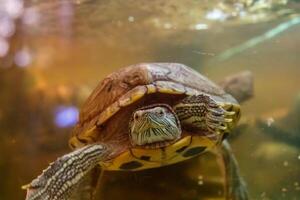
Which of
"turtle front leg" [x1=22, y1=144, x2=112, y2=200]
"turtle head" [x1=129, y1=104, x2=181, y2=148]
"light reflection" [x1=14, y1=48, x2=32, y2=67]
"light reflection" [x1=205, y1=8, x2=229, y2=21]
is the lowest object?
"light reflection" [x1=14, y1=48, x2=32, y2=67]

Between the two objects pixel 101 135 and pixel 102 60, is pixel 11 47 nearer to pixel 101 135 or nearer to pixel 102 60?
pixel 102 60

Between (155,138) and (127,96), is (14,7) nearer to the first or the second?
→ (127,96)

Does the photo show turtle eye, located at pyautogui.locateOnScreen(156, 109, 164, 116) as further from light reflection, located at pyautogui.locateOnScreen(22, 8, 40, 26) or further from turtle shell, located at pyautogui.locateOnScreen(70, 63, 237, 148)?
light reflection, located at pyautogui.locateOnScreen(22, 8, 40, 26)

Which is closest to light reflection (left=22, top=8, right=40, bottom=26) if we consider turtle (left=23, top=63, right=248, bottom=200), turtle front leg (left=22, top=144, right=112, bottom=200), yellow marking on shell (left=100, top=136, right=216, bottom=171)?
turtle (left=23, top=63, right=248, bottom=200)

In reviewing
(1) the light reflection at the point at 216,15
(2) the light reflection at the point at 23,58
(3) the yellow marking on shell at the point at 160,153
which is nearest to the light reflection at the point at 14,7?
(2) the light reflection at the point at 23,58

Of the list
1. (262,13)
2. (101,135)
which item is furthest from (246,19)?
(101,135)

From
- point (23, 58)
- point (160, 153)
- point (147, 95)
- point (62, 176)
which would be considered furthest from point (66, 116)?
point (23, 58)

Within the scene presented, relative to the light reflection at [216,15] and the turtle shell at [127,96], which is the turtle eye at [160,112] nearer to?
the turtle shell at [127,96]
